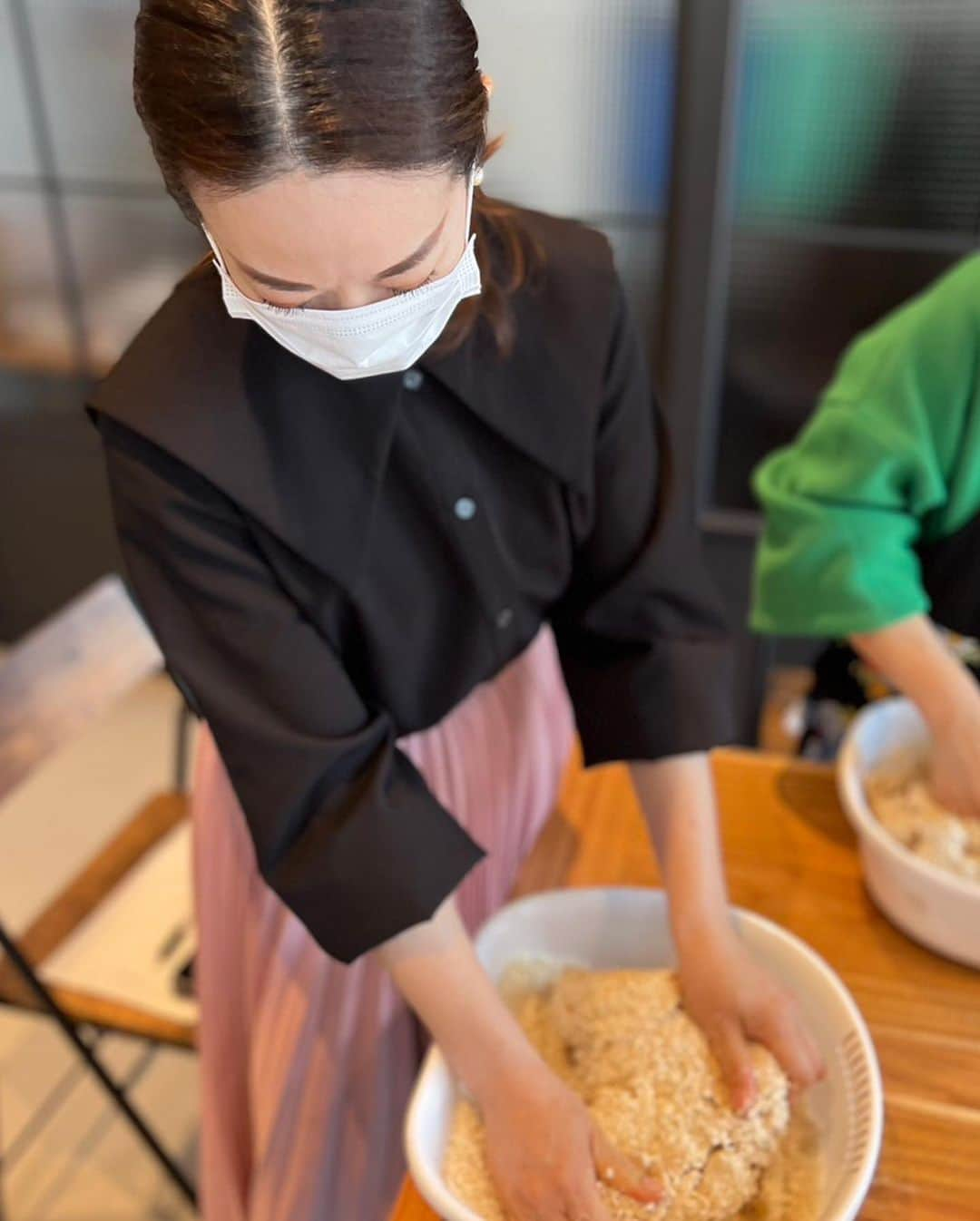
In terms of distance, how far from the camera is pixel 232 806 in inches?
29.7

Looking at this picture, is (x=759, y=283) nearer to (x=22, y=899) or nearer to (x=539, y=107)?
(x=539, y=107)

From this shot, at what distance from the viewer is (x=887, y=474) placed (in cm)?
76

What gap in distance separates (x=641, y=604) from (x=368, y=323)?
31cm

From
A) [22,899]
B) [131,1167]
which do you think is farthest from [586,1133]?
[22,899]

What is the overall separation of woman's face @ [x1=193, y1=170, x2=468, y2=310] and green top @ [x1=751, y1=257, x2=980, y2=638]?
0.41 metres

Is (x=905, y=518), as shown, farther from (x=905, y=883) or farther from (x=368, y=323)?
(x=368, y=323)

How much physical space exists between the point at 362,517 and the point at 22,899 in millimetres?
1627

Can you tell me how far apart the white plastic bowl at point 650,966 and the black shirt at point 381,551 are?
89mm

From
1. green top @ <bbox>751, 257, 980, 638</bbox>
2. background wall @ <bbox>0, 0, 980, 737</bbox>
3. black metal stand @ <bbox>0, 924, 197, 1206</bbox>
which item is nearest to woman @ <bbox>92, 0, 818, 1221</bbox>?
green top @ <bbox>751, 257, 980, 638</bbox>

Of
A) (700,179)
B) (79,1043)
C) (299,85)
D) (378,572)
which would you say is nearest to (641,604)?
(378,572)

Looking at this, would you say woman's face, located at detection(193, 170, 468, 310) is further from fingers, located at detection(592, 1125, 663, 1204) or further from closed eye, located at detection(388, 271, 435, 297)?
fingers, located at detection(592, 1125, 663, 1204)

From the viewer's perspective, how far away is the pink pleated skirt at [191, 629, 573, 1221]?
29.9 inches

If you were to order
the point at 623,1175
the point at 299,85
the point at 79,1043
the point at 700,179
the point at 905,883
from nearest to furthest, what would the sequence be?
the point at 299,85
the point at 623,1175
the point at 905,883
the point at 79,1043
the point at 700,179

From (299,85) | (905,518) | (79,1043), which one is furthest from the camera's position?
(79,1043)
